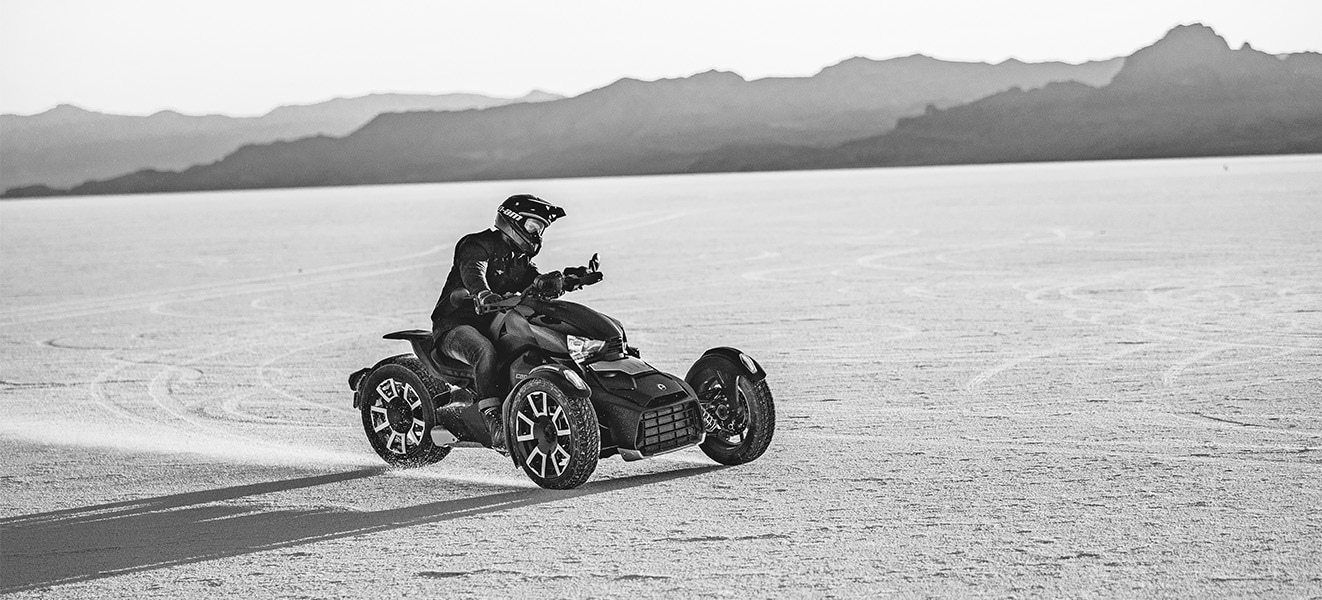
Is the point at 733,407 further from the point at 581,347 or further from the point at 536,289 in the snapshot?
the point at 536,289

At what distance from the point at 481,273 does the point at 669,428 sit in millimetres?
1379

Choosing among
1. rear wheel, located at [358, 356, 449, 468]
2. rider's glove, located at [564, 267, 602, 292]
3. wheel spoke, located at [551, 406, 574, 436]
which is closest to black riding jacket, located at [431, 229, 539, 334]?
rider's glove, located at [564, 267, 602, 292]

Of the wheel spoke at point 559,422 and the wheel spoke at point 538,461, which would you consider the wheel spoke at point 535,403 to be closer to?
→ the wheel spoke at point 559,422

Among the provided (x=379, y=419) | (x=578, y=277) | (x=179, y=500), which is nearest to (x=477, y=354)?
(x=578, y=277)

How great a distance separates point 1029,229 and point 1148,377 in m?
28.8

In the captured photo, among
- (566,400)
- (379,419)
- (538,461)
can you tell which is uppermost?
(566,400)

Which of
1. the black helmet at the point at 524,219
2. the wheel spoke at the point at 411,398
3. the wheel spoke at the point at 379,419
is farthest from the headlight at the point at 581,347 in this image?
the wheel spoke at the point at 379,419

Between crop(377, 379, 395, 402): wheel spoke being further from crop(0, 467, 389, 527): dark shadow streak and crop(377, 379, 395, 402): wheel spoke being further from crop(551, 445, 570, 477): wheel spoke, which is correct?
crop(551, 445, 570, 477): wheel spoke

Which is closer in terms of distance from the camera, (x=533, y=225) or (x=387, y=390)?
(x=533, y=225)

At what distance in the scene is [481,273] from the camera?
9234 millimetres

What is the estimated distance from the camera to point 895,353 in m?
15.3

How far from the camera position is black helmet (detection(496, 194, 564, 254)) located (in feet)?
30.3

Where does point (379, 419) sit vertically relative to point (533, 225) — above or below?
below

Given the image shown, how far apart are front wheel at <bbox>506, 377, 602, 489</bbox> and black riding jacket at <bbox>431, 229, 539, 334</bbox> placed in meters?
0.73
